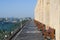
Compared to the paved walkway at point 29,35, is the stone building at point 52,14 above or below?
above

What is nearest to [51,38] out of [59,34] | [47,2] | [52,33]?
[52,33]

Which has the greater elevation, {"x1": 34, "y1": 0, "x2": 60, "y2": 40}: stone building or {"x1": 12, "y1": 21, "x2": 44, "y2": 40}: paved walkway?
{"x1": 34, "y1": 0, "x2": 60, "y2": 40}: stone building

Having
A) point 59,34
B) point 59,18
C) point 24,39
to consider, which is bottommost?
point 24,39

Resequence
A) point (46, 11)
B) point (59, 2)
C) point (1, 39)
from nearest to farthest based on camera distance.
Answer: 1. point (59, 2)
2. point (1, 39)
3. point (46, 11)

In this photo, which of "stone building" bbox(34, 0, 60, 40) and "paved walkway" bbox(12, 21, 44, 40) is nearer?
"stone building" bbox(34, 0, 60, 40)

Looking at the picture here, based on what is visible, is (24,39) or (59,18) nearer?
(59,18)

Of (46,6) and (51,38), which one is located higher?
(46,6)

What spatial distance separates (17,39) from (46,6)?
10.3 feet

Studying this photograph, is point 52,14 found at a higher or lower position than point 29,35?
higher

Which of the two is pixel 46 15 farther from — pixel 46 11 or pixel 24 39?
pixel 24 39

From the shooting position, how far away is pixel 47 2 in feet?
58.1

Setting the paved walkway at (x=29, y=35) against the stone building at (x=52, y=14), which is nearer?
the stone building at (x=52, y=14)

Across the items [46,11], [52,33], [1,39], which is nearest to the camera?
[52,33]

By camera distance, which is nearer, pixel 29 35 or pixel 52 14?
pixel 52 14
